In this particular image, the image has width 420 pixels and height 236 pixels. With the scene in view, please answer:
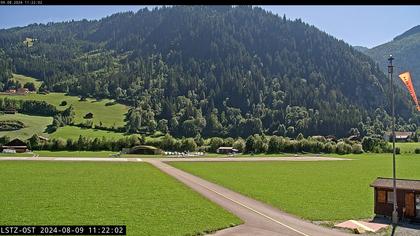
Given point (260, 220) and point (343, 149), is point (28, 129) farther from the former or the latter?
point (260, 220)

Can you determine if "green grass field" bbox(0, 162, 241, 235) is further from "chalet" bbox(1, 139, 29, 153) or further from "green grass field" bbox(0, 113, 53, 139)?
"green grass field" bbox(0, 113, 53, 139)

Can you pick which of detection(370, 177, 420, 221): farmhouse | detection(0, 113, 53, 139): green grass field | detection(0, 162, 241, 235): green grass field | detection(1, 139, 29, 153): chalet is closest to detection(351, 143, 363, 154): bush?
detection(0, 162, 241, 235): green grass field

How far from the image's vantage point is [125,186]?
49906mm

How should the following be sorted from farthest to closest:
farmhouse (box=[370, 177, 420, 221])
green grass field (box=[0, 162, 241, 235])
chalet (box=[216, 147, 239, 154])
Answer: chalet (box=[216, 147, 239, 154]) < farmhouse (box=[370, 177, 420, 221]) < green grass field (box=[0, 162, 241, 235])

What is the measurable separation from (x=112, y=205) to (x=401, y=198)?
24070 millimetres

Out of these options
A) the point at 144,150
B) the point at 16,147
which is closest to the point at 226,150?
the point at 144,150

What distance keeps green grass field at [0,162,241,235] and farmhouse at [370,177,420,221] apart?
12.6 meters

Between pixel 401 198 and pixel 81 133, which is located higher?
pixel 401 198

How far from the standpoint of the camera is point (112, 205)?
3588 cm

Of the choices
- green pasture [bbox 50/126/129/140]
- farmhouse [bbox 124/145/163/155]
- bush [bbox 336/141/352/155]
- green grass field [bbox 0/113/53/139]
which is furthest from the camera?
green pasture [bbox 50/126/129/140]

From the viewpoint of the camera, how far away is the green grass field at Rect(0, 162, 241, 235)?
28.2 metres

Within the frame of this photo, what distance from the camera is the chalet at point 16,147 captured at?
138 metres

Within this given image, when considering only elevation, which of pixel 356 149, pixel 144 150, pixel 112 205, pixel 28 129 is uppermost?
pixel 28 129
